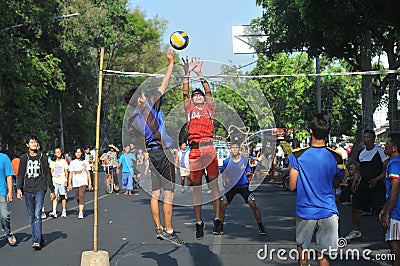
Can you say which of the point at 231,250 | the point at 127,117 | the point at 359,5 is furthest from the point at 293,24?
the point at 127,117

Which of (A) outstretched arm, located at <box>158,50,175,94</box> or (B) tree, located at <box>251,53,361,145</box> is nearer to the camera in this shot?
(A) outstretched arm, located at <box>158,50,175,94</box>

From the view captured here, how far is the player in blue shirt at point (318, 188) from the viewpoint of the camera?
703 cm

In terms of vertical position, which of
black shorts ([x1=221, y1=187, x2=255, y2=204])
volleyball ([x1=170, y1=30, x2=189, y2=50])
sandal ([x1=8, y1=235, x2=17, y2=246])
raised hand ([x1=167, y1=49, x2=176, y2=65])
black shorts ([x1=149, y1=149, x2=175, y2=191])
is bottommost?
sandal ([x1=8, y1=235, x2=17, y2=246])

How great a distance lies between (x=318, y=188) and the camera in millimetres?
7043

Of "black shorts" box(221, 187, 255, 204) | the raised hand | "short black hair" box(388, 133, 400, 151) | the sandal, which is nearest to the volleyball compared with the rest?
the raised hand

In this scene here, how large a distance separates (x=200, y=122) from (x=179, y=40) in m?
1.16

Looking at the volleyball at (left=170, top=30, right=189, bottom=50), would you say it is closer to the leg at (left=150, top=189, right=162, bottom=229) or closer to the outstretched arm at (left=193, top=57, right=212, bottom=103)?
the outstretched arm at (left=193, top=57, right=212, bottom=103)

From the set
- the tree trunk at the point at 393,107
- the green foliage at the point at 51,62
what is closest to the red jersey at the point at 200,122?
the tree trunk at the point at 393,107

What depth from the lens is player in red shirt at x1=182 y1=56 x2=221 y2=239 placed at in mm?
8648

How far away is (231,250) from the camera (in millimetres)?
10656

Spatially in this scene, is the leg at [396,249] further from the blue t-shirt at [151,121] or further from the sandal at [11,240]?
the sandal at [11,240]

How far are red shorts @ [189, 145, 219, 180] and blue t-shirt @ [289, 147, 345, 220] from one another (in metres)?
1.86

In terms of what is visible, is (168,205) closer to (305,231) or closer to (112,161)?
(305,231)

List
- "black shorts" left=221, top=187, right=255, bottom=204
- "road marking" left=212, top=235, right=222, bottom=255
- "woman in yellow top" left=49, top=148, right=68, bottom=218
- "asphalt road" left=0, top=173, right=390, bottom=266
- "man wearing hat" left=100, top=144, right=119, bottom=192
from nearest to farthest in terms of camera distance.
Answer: "asphalt road" left=0, top=173, right=390, bottom=266 → "road marking" left=212, top=235, right=222, bottom=255 → "black shorts" left=221, top=187, right=255, bottom=204 → "woman in yellow top" left=49, top=148, right=68, bottom=218 → "man wearing hat" left=100, top=144, right=119, bottom=192
